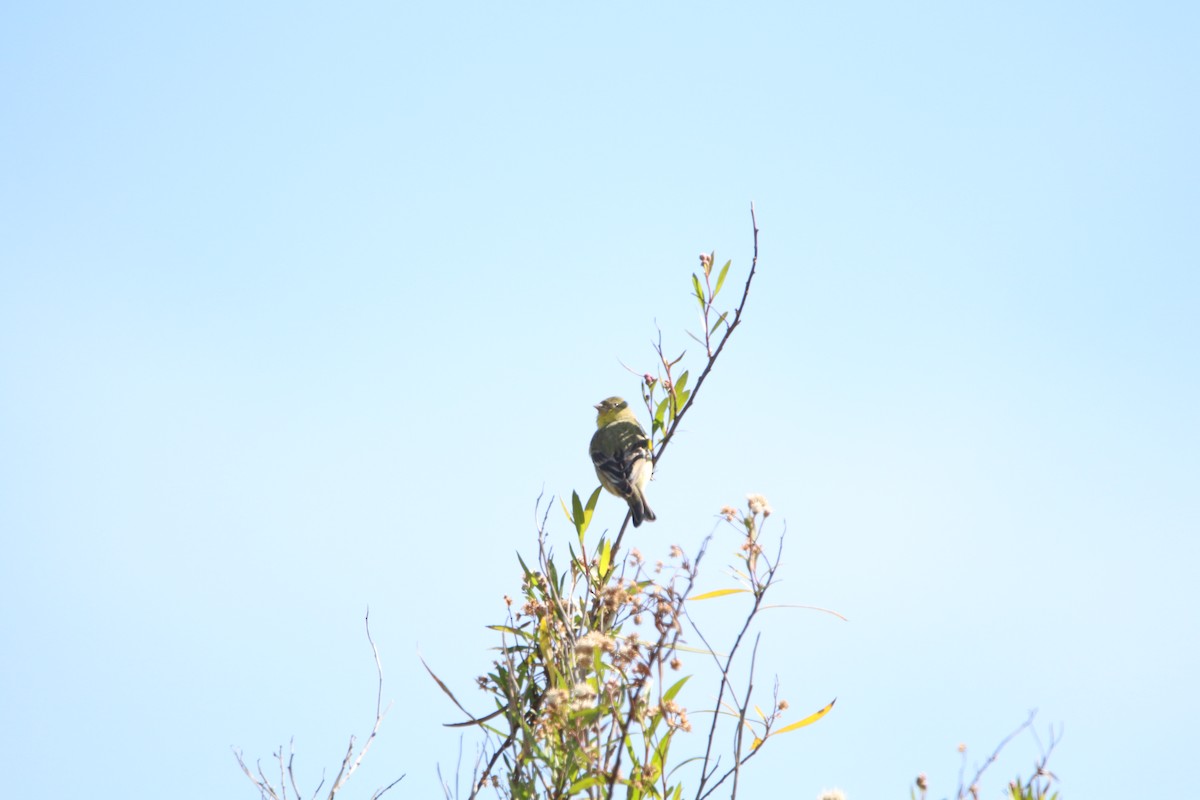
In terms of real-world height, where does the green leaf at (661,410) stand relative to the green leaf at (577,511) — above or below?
above

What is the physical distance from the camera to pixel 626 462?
24.6 feet

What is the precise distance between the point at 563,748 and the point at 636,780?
315 mm

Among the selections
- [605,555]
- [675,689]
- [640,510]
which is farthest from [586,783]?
[640,510]

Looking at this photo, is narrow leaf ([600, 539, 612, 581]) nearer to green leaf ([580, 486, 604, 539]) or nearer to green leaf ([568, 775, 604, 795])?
green leaf ([580, 486, 604, 539])

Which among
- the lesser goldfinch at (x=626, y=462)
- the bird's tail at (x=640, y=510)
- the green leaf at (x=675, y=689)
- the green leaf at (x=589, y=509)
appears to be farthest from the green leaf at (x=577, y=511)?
the bird's tail at (x=640, y=510)

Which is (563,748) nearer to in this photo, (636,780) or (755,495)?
(636,780)

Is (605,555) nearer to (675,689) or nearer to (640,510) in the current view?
(675,689)

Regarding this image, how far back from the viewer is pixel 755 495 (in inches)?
125

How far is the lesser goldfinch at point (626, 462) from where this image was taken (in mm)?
7387

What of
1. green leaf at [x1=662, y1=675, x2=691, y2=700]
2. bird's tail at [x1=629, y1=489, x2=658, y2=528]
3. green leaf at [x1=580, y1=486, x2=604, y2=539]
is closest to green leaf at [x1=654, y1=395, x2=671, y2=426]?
green leaf at [x1=580, y1=486, x2=604, y2=539]

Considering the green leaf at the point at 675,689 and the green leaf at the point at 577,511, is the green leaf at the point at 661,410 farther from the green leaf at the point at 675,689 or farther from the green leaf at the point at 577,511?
the green leaf at the point at 675,689

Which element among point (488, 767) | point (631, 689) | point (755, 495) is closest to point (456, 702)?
point (488, 767)

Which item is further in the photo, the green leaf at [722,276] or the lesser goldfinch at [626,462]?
the lesser goldfinch at [626,462]

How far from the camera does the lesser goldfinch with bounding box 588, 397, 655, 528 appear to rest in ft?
24.2
